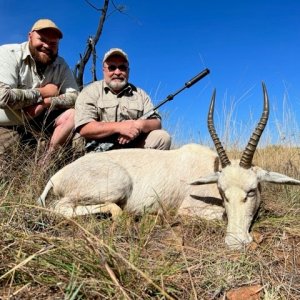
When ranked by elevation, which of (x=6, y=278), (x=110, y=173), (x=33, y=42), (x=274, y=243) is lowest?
(x=6, y=278)

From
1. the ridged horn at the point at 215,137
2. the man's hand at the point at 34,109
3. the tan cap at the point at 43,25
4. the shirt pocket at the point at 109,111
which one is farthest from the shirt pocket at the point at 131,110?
the ridged horn at the point at 215,137

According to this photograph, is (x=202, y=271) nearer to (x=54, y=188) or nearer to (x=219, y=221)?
(x=219, y=221)

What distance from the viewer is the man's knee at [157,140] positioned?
6629 millimetres

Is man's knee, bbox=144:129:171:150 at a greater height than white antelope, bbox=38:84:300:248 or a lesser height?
greater

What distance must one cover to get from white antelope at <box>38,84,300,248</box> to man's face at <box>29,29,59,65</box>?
1.99 m

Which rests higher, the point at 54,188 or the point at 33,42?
the point at 33,42

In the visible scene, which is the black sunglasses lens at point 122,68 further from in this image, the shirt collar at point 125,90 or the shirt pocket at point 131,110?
the shirt pocket at point 131,110

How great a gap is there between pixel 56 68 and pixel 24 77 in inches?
23.6

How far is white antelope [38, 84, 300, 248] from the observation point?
4719 mm

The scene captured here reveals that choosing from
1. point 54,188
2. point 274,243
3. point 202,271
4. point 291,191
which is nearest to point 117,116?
point 54,188

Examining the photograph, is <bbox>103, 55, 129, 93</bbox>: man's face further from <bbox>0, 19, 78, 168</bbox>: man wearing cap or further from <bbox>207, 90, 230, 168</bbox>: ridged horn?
<bbox>207, 90, 230, 168</bbox>: ridged horn

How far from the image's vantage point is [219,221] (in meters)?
4.60

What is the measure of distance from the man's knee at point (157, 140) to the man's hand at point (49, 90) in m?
1.61

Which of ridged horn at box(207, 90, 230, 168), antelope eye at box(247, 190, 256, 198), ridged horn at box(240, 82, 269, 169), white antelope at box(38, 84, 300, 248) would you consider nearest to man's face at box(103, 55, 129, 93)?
white antelope at box(38, 84, 300, 248)
